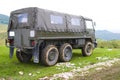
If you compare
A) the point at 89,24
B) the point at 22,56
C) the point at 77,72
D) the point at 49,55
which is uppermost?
the point at 89,24

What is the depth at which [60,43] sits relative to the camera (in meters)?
17.0

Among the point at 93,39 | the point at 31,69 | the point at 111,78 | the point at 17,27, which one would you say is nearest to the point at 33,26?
the point at 17,27

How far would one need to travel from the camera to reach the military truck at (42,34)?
572 inches

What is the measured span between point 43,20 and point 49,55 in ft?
7.27

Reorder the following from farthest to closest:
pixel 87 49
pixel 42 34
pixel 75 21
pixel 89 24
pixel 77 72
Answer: pixel 89 24 → pixel 87 49 → pixel 75 21 → pixel 42 34 → pixel 77 72

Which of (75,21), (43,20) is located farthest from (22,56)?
(75,21)

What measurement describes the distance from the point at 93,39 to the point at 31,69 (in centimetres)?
811

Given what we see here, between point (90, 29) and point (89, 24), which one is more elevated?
point (89, 24)

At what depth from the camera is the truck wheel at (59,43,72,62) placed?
54.2 feet

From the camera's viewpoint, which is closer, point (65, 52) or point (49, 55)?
point (49, 55)

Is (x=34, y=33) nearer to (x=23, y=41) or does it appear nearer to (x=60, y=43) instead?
(x=23, y=41)

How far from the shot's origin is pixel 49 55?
1527cm

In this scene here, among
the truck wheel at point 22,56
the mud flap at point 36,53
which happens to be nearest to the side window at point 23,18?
the mud flap at point 36,53

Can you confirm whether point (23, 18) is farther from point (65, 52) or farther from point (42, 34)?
point (65, 52)
